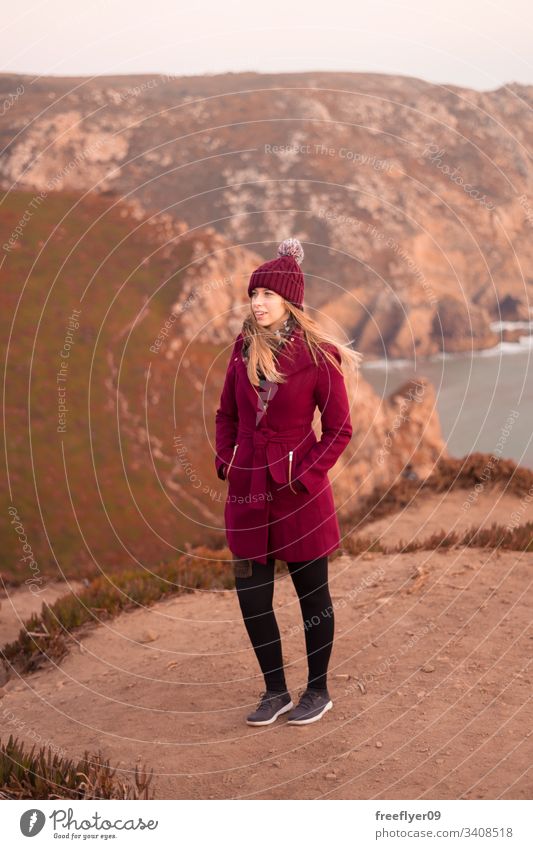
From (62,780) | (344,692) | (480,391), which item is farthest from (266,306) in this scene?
(480,391)

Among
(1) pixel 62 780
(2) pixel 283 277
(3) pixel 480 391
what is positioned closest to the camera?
(1) pixel 62 780

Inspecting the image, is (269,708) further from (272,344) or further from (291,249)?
(291,249)

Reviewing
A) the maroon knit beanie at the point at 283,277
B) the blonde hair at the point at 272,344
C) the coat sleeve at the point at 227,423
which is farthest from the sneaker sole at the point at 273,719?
the maroon knit beanie at the point at 283,277

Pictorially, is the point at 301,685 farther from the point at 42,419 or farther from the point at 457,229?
the point at 457,229

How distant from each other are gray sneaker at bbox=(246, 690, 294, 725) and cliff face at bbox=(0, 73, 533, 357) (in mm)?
34501

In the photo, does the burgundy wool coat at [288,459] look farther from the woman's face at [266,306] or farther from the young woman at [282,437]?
the woman's face at [266,306]

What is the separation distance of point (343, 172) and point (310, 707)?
4696 centimetres

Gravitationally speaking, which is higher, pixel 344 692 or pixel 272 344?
pixel 272 344

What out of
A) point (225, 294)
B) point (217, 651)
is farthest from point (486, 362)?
point (217, 651)

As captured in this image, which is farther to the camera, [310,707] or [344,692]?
[344,692]

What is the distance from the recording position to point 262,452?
16.6 ft

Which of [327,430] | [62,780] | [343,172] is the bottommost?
[62,780]

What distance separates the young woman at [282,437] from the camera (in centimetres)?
502
